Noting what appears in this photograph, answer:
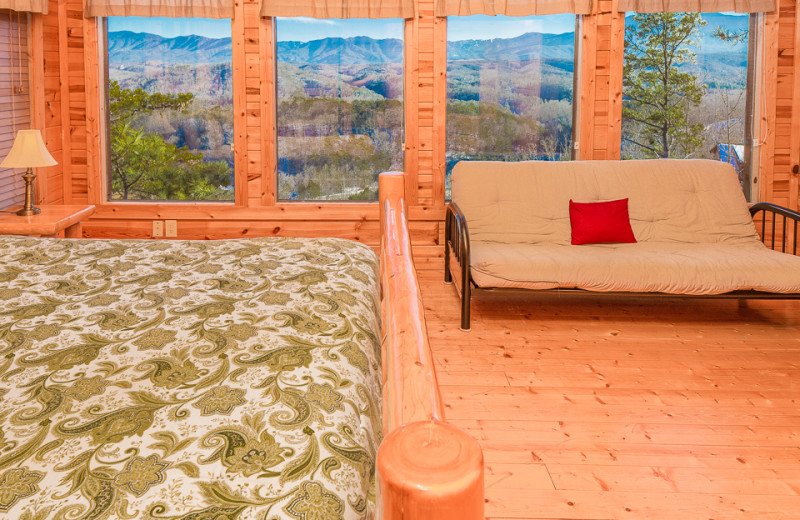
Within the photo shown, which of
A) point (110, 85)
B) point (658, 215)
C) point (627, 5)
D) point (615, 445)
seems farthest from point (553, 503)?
point (110, 85)

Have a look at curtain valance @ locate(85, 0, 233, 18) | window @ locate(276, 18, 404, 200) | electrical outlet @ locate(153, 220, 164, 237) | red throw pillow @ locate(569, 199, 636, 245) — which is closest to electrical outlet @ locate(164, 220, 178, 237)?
electrical outlet @ locate(153, 220, 164, 237)

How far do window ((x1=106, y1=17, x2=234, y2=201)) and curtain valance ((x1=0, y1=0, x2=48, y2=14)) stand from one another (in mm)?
496

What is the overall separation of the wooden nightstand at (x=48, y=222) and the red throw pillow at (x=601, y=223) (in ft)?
9.24

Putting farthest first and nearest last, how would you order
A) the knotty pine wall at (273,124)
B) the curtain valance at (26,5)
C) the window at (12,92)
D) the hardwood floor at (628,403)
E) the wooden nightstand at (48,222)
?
the knotty pine wall at (273,124)
the window at (12,92)
the curtain valance at (26,5)
the wooden nightstand at (48,222)
the hardwood floor at (628,403)

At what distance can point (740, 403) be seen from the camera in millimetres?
2848

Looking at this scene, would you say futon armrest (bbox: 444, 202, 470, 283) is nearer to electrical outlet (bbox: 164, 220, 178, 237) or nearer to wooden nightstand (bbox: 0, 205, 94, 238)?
electrical outlet (bbox: 164, 220, 178, 237)

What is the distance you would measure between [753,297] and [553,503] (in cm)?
217

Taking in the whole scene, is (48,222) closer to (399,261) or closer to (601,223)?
(399,261)

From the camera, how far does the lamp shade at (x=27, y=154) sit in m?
3.73

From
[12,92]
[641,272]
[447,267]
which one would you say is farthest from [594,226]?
[12,92]

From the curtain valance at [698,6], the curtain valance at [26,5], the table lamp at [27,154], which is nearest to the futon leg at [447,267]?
the curtain valance at [698,6]

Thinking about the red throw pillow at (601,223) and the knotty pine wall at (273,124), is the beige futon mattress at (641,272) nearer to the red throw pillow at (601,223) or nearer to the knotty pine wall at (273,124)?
the red throw pillow at (601,223)

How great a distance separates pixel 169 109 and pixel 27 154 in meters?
1.35

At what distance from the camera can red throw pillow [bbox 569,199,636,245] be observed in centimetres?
421
